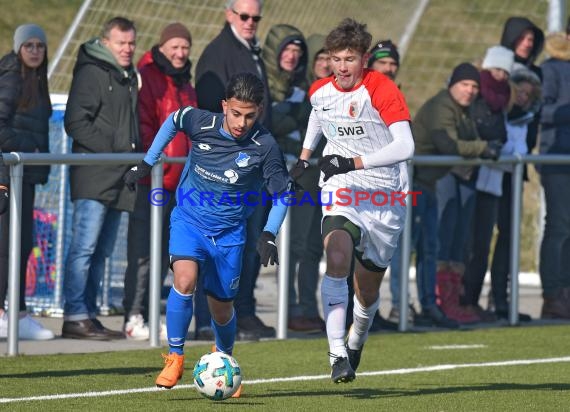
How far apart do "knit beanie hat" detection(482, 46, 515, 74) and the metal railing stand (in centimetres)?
→ 75

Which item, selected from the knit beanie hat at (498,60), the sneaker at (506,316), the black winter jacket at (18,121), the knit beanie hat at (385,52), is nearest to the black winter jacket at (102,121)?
the black winter jacket at (18,121)

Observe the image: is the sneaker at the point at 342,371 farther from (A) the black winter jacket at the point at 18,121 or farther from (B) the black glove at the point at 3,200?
(A) the black winter jacket at the point at 18,121

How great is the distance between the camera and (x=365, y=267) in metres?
9.43

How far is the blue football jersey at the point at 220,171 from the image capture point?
343 inches

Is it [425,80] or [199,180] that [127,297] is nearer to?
[199,180]

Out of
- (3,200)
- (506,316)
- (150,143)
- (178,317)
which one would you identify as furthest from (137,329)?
(506,316)

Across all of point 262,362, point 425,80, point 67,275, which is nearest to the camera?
point 262,362

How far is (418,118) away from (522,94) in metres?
1.04

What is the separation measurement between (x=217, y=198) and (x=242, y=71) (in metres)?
2.85

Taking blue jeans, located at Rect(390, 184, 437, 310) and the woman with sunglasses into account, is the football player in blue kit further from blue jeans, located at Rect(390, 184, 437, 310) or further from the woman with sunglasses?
blue jeans, located at Rect(390, 184, 437, 310)

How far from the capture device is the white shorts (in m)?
9.20

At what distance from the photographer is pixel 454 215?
42.0ft

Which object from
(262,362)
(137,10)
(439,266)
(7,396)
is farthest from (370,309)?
(137,10)

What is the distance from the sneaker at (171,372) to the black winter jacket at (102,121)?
286 centimetres
